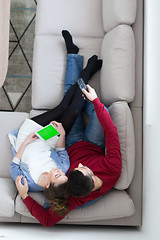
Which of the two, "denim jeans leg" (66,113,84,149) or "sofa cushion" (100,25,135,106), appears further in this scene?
"denim jeans leg" (66,113,84,149)

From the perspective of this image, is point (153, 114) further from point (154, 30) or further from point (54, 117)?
point (54, 117)

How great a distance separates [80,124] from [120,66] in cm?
46

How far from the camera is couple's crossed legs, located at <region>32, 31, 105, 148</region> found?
1844 mm

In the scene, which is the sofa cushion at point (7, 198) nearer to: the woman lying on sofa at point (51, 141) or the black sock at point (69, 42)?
the woman lying on sofa at point (51, 141)

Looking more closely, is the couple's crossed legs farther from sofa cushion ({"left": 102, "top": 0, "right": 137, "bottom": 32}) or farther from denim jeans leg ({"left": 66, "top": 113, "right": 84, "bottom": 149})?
sofa cushion ({"left": 102, "top": 0, "right": 137, "bottom": 32})

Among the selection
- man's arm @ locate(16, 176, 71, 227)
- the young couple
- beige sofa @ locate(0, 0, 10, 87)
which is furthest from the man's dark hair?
beige sofa @ locate(0, 0, 10, 87)

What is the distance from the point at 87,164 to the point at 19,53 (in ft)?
3.99

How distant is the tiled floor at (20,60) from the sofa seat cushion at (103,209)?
3.09ft

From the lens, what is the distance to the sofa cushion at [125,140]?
1706 millimetres

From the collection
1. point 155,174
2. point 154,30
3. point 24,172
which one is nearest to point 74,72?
point 154,30

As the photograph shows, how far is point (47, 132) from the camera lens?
1.81 m

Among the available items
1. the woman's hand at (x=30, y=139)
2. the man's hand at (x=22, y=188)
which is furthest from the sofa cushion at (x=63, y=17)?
the man's hand at (x=22, y=188)

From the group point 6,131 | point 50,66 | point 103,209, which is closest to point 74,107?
point 50,66

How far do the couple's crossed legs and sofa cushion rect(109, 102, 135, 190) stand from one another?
142mm
